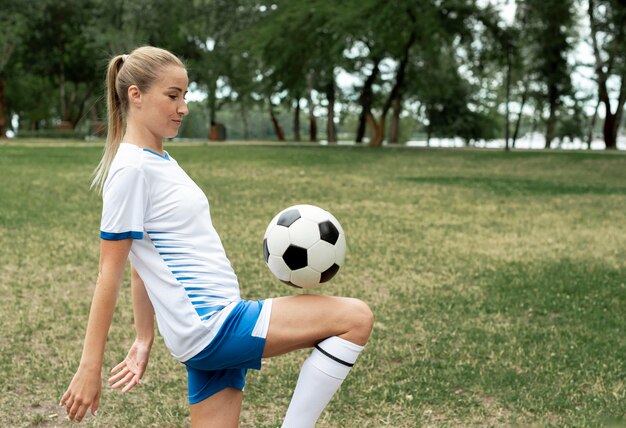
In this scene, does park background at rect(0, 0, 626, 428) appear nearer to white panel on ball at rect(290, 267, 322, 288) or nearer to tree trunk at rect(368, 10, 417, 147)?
tree trunk at rect(368, 10, 417, 147)

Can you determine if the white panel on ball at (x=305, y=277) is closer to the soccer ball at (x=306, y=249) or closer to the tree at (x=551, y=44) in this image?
the soccer ball at (x=306, y=249)

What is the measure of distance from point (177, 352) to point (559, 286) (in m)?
5.36

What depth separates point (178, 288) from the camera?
2564mm

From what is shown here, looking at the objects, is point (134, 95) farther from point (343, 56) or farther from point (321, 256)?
point (343, 56)

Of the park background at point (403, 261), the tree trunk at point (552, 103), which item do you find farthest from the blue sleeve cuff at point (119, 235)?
the tree trunk at point (552, 103)

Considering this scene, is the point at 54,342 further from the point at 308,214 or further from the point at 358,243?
the point at 358,243

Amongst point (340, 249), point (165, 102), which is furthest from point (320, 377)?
point (165, 102)

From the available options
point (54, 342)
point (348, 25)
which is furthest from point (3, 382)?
point (348, 25)

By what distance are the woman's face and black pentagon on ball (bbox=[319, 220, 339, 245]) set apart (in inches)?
26.6

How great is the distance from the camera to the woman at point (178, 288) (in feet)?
8.20

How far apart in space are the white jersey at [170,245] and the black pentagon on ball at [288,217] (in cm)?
35

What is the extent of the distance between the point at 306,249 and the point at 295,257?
0.05 meters

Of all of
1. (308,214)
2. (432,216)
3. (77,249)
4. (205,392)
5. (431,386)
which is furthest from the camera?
(432,216)

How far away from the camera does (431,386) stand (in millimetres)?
4484
